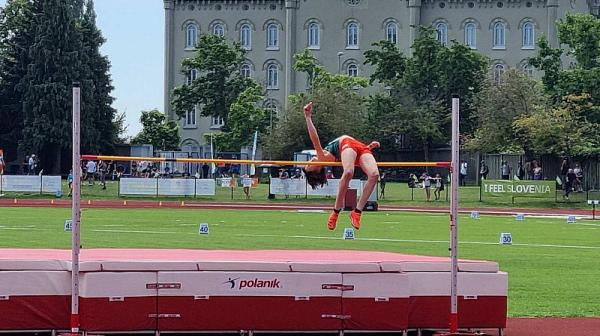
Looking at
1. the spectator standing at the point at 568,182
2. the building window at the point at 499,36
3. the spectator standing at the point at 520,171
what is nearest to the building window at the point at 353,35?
the building window at the point at 499,36

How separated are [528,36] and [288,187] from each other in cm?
4458

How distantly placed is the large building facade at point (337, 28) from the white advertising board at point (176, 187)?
38125 millimetres

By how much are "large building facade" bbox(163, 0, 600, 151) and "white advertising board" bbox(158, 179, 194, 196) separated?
38125 mm

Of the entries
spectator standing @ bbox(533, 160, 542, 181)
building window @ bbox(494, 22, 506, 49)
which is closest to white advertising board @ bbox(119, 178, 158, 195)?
spectator standing @ bbox(533, 160, 542, 181)

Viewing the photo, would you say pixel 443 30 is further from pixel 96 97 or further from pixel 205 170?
pixel 205 170

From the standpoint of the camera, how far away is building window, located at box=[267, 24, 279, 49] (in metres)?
88.2

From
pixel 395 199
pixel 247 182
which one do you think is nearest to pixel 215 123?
pixel 247 182

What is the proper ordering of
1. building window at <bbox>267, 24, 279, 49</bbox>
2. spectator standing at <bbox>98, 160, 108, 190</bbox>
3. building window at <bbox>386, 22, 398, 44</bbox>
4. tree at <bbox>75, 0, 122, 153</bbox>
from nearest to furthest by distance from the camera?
spectator standing at <bbox>98, 160, 108, 190</bbox>
tree at <bbox>75, 0, 122, 153</bbox>
building window at <bbox>386, 22, 398, 44</bbox>
building window at <bbox>267, 24, 279, 49</bbox>

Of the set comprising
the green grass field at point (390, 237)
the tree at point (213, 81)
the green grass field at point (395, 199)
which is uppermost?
the tree at point (213, 81)

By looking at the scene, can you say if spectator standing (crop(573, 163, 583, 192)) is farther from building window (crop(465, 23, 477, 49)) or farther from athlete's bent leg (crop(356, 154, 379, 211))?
athlete's bent leg (crop(356, 154, 379, 211))

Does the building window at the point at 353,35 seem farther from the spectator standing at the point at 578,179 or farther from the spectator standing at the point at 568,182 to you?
the spectator standing at the point at 568,182

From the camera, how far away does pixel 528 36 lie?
8612 cm

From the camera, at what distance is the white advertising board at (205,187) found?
154ft

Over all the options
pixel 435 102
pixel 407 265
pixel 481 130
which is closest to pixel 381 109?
pixel 435 102
